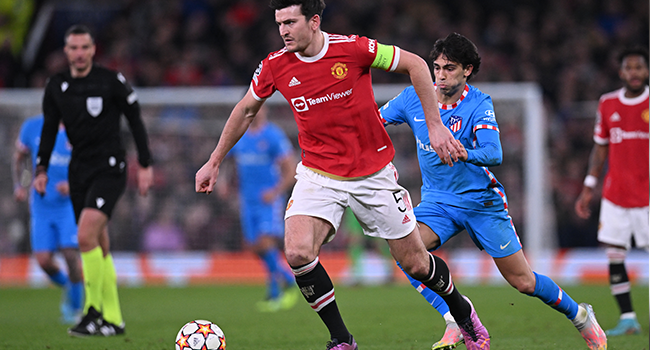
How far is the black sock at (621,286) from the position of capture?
671 cm

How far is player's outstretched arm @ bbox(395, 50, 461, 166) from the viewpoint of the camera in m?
4.28

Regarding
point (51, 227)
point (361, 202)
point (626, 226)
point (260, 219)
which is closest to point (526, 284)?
point (361, 202)

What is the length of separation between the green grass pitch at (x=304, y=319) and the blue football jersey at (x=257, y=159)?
62.8 inches

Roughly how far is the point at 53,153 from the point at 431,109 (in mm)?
5646

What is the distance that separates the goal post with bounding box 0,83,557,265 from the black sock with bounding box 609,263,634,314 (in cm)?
586

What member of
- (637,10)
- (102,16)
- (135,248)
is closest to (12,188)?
(135,248)

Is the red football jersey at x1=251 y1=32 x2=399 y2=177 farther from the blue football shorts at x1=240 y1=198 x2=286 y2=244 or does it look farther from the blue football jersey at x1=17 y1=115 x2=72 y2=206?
the blue football shorts at x1=240 y1=198 x2=286 y2=244

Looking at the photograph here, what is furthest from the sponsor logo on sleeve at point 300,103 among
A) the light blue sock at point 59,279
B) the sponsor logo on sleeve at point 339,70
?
the light blue sock at point 59,279

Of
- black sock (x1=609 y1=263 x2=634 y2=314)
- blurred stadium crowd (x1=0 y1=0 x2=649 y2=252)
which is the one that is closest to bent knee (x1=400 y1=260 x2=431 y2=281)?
black sock (x1=609 y1=263 x2=634 y2=314)

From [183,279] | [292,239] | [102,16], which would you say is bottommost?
[183,279]

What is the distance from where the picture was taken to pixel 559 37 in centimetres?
1800

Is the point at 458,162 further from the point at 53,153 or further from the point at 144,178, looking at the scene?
the point at 53,153

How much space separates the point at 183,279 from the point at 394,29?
8466mm

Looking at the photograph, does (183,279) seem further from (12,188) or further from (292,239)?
(292,239)
